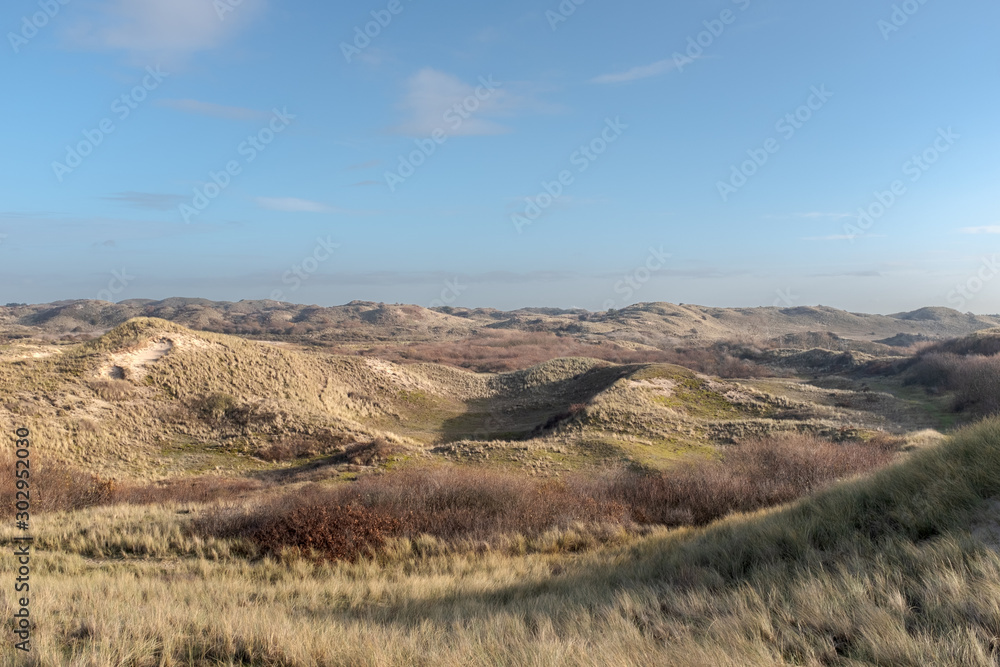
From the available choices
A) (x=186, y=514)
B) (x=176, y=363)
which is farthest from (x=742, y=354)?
(x=186, y=514)

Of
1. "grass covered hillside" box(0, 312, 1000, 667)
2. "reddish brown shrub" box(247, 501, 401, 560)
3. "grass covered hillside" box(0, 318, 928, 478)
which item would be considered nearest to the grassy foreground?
"grass covered hillside" box(0, 312, 1000, 667)

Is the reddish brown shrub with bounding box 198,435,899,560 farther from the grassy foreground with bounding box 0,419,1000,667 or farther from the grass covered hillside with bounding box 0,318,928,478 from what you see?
the grass covered hillside with bounding box 0,318,928,478

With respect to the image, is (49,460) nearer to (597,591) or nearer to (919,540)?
(597,591)

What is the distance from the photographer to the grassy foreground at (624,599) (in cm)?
416

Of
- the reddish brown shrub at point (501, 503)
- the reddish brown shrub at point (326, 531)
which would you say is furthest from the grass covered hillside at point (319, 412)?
the reddish brown shrub at point (326, 531)

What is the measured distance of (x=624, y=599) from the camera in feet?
18.9

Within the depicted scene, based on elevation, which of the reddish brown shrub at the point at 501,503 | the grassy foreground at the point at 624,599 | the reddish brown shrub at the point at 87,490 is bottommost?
the reddish brown shrub at the point at 87,490

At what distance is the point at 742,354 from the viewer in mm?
65125

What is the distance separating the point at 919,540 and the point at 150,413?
2921 centimetres

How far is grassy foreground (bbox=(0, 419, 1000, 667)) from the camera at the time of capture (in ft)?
13.6

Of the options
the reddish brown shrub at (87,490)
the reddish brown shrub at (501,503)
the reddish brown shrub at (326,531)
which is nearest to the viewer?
the reddish brown shrub at (326,531)

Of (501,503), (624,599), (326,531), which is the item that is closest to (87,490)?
(326,531)

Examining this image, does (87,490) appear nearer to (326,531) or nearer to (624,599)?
(326,531)

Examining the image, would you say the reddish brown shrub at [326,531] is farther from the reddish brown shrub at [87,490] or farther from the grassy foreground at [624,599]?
the reddish brown shrub at [87,490]
